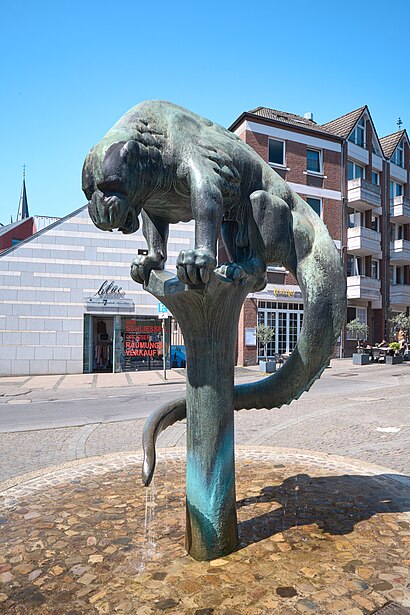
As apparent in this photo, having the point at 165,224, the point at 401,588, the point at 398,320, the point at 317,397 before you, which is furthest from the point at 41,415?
the point at 398,320

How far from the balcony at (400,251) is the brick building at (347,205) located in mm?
63

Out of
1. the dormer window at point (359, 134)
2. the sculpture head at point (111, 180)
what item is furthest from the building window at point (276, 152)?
the sculpture head at point (111, 180)

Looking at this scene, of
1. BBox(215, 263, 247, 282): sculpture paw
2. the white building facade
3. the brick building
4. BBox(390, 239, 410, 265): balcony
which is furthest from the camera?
BBox(390, 239, 410, 265): balcony

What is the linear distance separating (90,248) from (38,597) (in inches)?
783

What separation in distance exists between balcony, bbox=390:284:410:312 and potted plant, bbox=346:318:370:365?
5387 mm

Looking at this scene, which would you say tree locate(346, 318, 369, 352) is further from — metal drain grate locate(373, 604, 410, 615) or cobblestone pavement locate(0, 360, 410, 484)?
metal drain grate locate(373, 604, 410, 615)

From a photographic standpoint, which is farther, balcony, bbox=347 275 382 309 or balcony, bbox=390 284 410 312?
balcony, bbox=390 284 410 312

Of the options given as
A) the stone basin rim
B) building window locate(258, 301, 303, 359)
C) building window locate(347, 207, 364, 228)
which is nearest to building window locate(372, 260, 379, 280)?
building window locate(347, 207, 364, 228)

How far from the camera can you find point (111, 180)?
335 centimetres

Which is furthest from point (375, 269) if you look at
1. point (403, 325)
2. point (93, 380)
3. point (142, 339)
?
point (93, 380)

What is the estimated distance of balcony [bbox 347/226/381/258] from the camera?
95.9ft

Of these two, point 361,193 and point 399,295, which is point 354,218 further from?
point 399,295

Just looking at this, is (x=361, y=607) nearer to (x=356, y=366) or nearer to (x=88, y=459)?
(x=88, y=459)

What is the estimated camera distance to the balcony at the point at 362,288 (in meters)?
29.0
